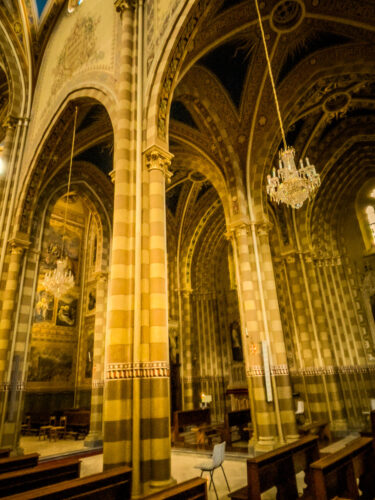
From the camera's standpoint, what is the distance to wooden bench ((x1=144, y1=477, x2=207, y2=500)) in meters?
3.03

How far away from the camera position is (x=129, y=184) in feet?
21.7

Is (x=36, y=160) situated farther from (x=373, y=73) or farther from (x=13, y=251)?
(x=373, y=73)

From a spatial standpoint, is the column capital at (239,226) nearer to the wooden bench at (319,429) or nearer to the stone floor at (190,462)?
the wooden bench at (319,429)

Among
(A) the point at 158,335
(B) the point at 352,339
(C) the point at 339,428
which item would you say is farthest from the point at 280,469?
(B) the point at 352,339

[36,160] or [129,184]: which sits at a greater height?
[36,160]

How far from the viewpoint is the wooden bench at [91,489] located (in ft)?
10.1

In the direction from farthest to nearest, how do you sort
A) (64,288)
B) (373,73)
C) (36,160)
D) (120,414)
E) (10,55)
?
(10,55)
(64,288)
(36,160)
(373,73)
(120,414)

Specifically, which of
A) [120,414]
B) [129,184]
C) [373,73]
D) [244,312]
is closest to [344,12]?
[373,73]

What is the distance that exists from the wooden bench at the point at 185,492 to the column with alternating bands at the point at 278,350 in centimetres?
A: 661

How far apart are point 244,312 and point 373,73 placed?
8.61 m

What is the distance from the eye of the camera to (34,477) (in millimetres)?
4121

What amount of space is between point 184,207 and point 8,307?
10.8 meters

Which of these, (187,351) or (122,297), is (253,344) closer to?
(122,297)

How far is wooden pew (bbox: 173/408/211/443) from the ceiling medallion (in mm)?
13640
